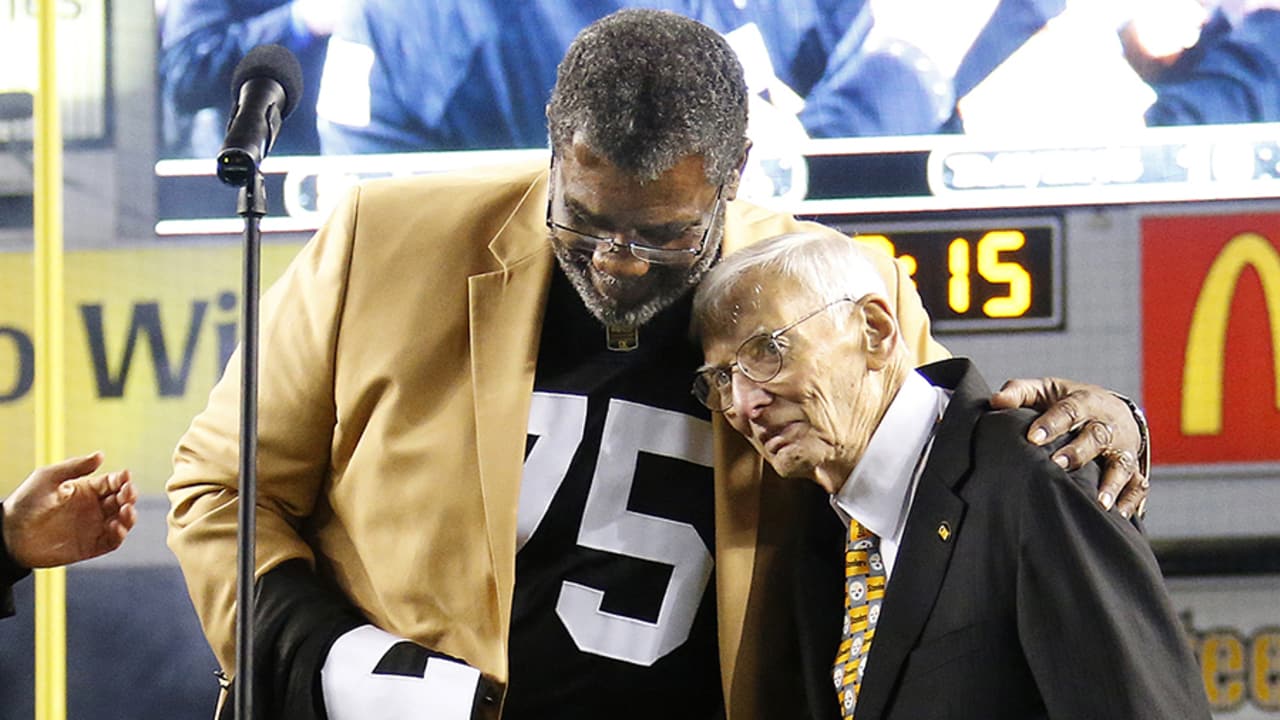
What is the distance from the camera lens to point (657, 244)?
1.43 m

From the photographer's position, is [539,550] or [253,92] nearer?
[253,92]

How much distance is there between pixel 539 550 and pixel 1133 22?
2.08m

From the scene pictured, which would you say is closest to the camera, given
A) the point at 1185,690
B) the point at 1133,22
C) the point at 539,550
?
the point at 1185,690

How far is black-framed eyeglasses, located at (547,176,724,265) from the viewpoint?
1429mm

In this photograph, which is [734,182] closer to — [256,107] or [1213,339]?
[256,107]

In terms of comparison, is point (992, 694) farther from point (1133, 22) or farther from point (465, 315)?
point (1133, 22)

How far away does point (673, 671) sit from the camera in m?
1.53

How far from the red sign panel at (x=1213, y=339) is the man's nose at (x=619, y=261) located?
6.30ft

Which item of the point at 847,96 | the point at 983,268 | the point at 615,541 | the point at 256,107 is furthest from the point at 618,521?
the point at 847,96

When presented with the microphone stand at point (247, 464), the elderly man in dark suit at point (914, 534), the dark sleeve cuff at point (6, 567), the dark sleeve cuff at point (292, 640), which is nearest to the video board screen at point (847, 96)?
the dark sleeve cuff at point (6, 567)

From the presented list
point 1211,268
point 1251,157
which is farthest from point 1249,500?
point 1251,157

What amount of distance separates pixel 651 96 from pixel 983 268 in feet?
5.78

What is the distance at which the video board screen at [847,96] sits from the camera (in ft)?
9.98

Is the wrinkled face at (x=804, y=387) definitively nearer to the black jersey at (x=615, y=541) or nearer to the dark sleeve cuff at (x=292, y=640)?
the black jersey at (x=615, y=541)
